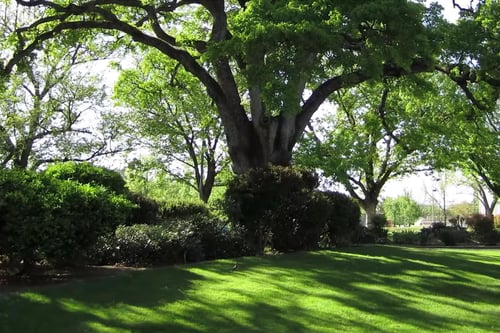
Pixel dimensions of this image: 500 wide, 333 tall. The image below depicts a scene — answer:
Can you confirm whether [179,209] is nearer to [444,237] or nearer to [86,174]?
[86,174]

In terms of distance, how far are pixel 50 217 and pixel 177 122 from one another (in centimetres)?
2859

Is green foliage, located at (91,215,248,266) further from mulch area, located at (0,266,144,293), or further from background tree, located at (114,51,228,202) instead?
background tree, located at (114,51,228,202)

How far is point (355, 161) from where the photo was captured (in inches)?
1105

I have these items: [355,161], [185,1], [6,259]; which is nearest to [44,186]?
[6,259]

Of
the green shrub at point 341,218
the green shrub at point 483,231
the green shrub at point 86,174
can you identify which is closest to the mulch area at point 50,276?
the green shrub at point 86,174

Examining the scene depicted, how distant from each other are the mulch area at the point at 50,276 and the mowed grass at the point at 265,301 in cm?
46

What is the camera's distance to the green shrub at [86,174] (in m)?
13.2

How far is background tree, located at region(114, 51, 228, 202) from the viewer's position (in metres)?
30.6

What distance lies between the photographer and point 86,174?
531 inches

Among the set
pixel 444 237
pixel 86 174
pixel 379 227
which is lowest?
pixel 444 237

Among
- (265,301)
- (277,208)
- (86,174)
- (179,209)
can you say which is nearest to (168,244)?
(277,208)

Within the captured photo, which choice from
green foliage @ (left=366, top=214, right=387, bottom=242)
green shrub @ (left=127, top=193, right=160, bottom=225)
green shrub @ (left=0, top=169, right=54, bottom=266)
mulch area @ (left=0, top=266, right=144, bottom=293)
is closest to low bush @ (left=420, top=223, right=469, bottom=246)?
green foliage @ (left=366, top=214, right=387, bottom=242)

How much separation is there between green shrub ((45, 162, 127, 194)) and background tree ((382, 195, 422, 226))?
90199 millimetres

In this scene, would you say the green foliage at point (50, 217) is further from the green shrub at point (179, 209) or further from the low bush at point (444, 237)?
the low bush at point (444, 237)
